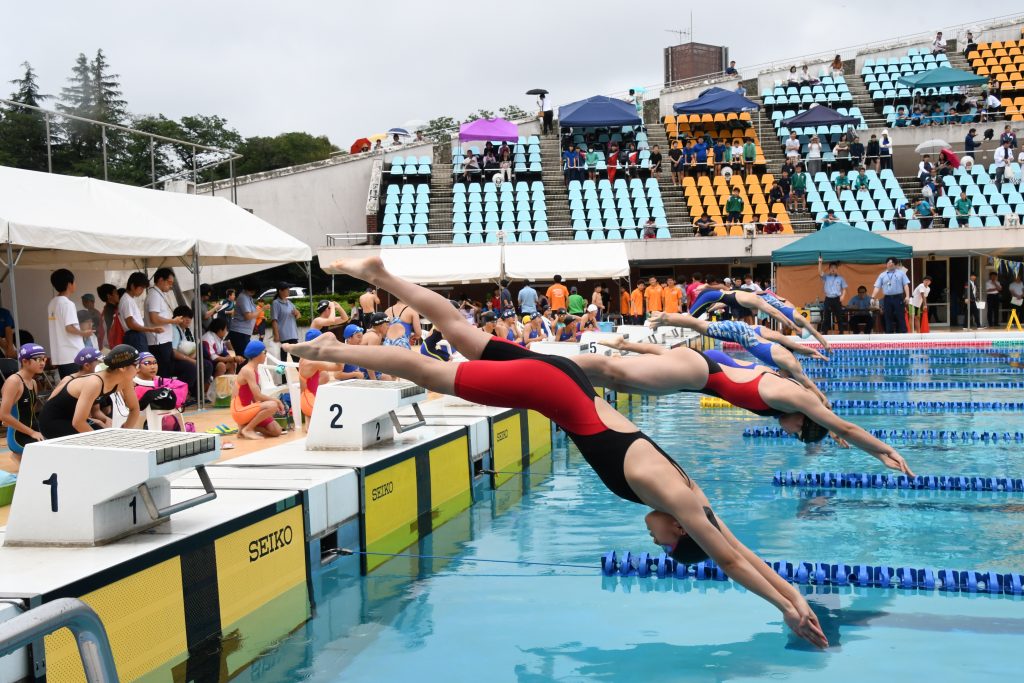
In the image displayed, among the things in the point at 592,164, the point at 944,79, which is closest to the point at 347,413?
the point at 592,164

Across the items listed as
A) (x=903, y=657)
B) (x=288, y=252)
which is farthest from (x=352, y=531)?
(x=288, y=252)

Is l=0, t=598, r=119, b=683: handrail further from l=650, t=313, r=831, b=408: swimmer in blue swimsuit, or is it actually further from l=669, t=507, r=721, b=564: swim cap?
l=650, t=313, r=831, b=408: swimmer in blue swimsuit

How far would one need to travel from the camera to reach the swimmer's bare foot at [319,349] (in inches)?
169

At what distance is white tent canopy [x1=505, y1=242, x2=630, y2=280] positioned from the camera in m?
21.1

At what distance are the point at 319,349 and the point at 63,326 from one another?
5.52 metres

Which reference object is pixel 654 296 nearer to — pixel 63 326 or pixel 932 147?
pixel 932 147

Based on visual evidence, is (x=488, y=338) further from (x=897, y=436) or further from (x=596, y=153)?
(x=596, y=153)

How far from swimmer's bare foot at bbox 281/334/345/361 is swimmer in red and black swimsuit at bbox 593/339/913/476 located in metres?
1.28

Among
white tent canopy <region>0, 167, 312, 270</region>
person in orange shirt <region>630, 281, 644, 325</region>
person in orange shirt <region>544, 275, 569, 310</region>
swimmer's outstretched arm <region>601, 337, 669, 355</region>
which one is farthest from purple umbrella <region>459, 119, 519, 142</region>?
swimmer's outstretched arm <region>601, 337, 669, 355</region>

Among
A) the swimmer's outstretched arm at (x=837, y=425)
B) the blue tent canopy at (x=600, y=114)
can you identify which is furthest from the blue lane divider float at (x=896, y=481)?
the blue tent canopy at (x=600, y=114)

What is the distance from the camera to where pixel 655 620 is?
4.99 meters

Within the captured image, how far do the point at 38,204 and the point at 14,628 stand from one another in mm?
8286

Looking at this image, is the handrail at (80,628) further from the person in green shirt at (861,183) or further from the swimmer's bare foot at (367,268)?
the person in green shirt at (861,183)

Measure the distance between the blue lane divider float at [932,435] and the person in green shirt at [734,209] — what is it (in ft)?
50.1
